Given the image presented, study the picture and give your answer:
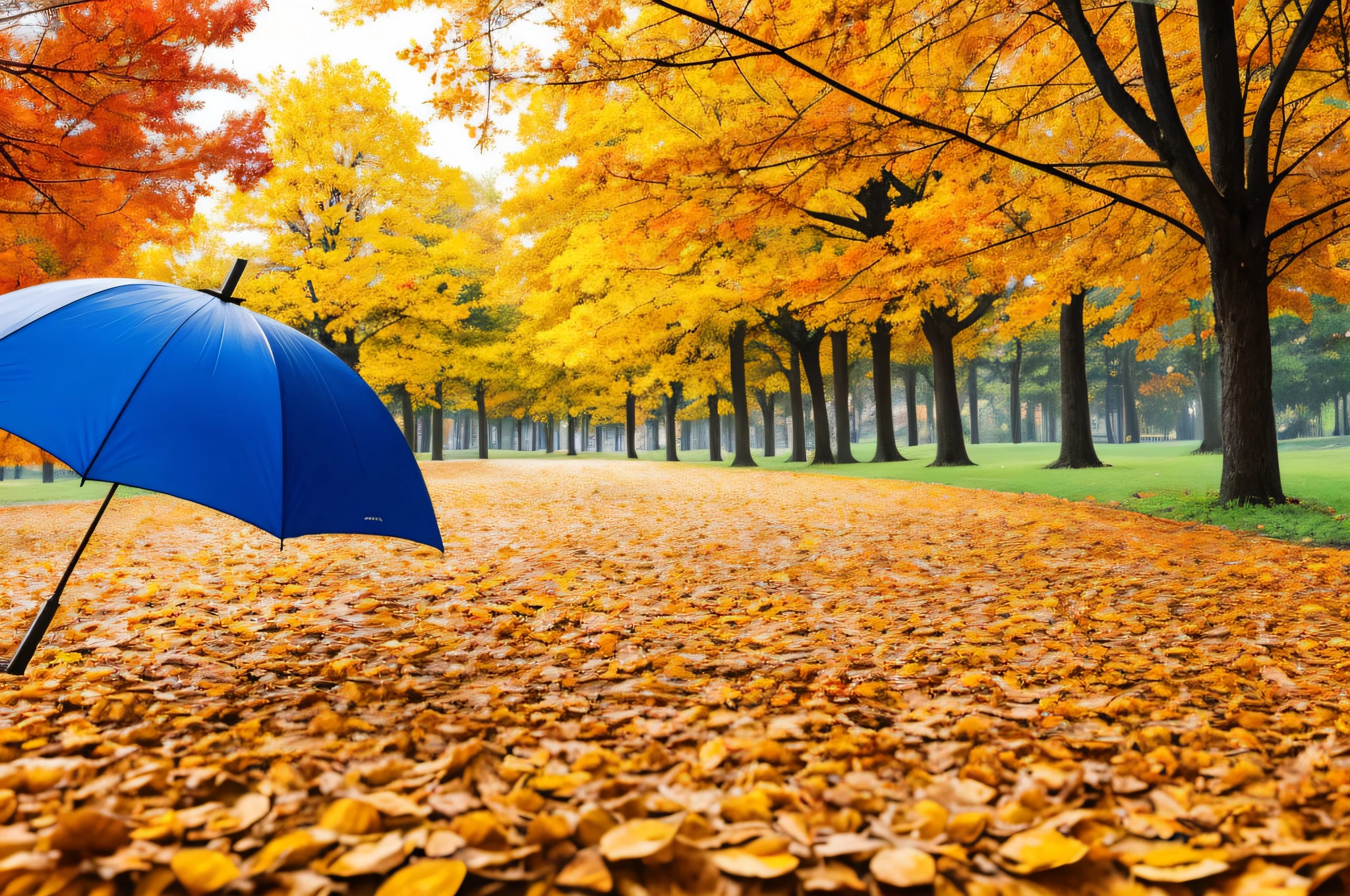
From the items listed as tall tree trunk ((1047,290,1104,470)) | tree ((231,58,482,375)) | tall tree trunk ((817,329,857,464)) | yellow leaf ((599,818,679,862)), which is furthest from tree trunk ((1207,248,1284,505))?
tree ((231,58,482,375))

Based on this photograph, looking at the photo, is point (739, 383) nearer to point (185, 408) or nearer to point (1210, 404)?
point (1210, 404)

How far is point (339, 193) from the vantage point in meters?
18.0

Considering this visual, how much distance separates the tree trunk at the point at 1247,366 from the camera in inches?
274

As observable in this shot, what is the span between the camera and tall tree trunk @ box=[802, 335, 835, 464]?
60.3 feet

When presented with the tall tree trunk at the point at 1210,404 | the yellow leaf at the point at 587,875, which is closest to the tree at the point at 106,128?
the yellow leaf at the point at 587,875

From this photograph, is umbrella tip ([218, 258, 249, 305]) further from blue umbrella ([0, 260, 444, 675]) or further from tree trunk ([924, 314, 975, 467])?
tree trunk ([924, 314, 975, 467])

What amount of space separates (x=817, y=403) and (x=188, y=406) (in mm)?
17095

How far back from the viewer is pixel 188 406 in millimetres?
2529

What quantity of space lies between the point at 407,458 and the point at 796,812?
2.32m

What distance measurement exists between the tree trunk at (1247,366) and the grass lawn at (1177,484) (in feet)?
1.14

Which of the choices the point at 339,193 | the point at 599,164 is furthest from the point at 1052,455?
the point at 339,193

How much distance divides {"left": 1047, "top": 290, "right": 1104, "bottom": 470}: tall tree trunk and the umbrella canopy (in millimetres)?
13607

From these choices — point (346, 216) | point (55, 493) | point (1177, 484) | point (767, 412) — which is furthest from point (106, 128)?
point (767, 412)

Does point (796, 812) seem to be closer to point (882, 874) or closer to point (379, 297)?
point (882, 874)
